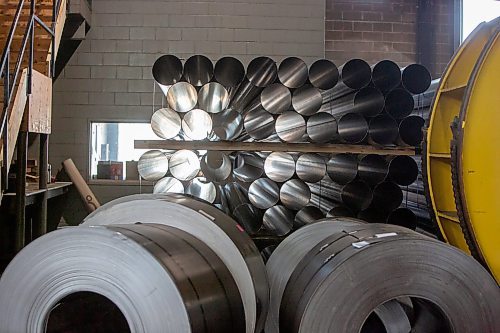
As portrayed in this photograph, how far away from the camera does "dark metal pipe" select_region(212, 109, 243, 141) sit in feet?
13.8

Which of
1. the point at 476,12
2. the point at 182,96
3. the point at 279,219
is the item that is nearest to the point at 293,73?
the point at 182,96

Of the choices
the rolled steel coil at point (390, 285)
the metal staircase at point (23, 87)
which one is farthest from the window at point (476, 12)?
the rolled steel coil at point (390, 285)

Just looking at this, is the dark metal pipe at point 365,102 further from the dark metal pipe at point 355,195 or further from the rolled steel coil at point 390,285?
the rolled steel coil at point 390,285

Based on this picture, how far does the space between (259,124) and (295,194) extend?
640 mm

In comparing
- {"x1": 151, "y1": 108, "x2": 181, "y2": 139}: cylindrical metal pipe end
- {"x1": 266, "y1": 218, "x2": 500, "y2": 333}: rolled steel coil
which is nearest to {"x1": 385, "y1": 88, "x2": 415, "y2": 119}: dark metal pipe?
{"x1": 151, "y1": 108, "x2": 181, "y2": 139}: cylindrical metal pipe end

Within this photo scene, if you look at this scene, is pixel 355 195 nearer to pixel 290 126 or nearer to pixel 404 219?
pixel 404 219

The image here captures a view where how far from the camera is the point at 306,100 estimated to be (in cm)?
427

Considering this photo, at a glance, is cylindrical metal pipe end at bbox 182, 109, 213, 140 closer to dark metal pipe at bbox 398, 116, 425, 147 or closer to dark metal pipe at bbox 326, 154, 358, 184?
dark metal pipe at bbox 326, 154, 358, 184

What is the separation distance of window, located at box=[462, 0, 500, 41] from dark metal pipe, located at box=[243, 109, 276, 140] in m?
4.37

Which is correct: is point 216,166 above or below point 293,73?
below

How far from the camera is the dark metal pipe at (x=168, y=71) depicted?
4383 mm

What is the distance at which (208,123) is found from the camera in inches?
162

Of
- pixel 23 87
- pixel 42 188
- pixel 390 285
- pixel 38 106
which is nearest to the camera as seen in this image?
pixel 390 285

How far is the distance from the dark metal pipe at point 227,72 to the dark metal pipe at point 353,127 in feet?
2.87
